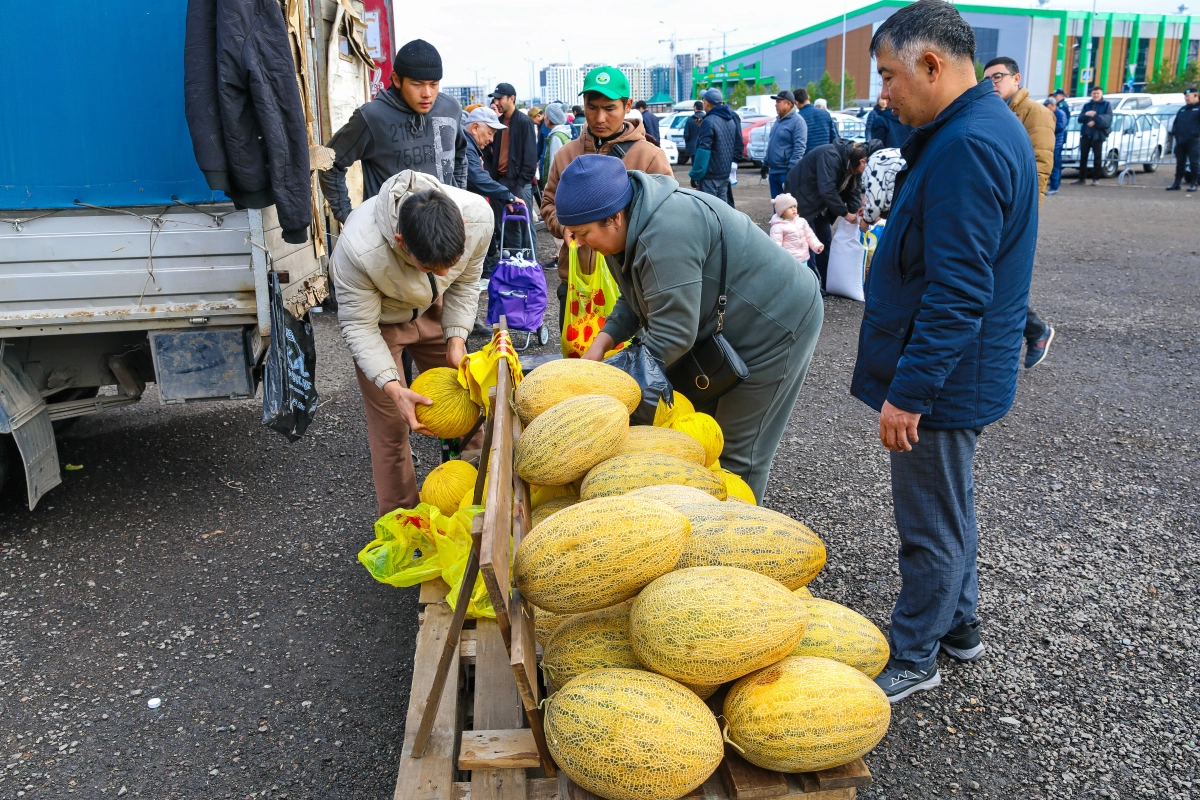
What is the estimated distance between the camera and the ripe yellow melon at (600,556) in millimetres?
1896

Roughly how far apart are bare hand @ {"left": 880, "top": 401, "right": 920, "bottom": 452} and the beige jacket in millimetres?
1893

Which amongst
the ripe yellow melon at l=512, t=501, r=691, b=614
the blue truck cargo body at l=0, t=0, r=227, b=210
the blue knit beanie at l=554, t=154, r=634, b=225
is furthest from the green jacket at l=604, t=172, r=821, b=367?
the blue truck cargo body at l=0, t=0, r=227, b=210

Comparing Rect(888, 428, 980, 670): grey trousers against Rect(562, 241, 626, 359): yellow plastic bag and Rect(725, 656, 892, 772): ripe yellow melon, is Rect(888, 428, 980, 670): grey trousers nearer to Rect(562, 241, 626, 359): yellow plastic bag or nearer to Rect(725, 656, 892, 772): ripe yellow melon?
Rect(725, 656, 892, 772): ripe yellow melon

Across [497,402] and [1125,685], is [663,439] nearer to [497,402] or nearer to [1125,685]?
[497,402]

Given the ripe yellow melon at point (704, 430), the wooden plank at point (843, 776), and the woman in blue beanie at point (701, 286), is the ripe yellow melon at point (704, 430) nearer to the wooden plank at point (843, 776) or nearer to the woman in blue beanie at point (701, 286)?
the woman in blue beanie at point (701, 286)

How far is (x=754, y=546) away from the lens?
2.01m

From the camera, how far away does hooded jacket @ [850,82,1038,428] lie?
7.69ft

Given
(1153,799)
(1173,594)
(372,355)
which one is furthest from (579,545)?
(1173,594)

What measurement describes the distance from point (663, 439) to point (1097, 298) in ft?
27.1

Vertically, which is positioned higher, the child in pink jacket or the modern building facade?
the modern building facade

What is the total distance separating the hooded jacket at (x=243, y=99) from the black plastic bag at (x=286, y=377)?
492 millimetres

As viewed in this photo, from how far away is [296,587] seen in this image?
3928mm

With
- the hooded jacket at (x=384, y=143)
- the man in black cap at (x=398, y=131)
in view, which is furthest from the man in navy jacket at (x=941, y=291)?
the hooded jacket at (x=384, y=143)

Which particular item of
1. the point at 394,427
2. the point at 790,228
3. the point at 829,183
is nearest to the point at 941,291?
the point at 394,427
